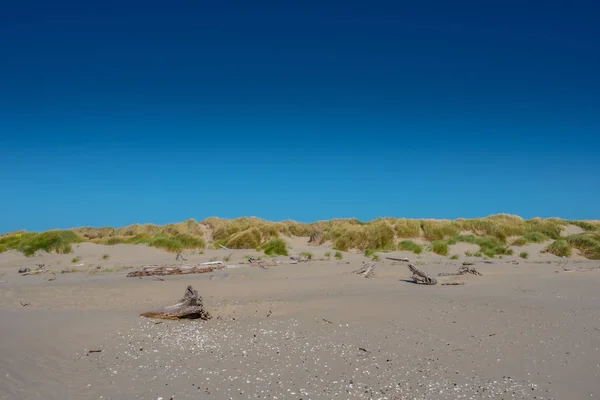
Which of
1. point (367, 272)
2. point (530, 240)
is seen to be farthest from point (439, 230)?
point (367, 272)

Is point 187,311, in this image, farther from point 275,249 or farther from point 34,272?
point 275,249

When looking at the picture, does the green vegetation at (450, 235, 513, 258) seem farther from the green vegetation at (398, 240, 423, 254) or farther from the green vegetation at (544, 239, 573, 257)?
the green vegetation at (398, 240, 423, 254)

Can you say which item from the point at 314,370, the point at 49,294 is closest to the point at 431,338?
the point at 314,370

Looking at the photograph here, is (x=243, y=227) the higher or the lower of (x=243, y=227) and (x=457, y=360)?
the higher

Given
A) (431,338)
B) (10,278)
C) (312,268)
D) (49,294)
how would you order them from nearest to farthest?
(431,338), (49,294), (10,278), (312,268)

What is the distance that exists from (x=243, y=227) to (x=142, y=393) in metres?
25.8

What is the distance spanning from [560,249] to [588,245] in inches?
62.3

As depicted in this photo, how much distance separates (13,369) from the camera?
4.72 m

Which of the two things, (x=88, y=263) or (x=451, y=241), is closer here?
(x=88, y=263)

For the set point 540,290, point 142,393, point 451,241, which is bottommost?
point 142,393

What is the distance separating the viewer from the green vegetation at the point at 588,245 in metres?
18.2

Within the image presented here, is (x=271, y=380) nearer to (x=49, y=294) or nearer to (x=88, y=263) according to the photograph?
(x=49, y=294)

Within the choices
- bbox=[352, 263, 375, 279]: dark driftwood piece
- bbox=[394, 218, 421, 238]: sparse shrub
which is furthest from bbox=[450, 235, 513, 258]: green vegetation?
A: bbox=[352, 263, 375, 279]: dark driftwood piece

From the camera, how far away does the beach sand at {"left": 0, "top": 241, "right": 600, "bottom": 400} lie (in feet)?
14.5
